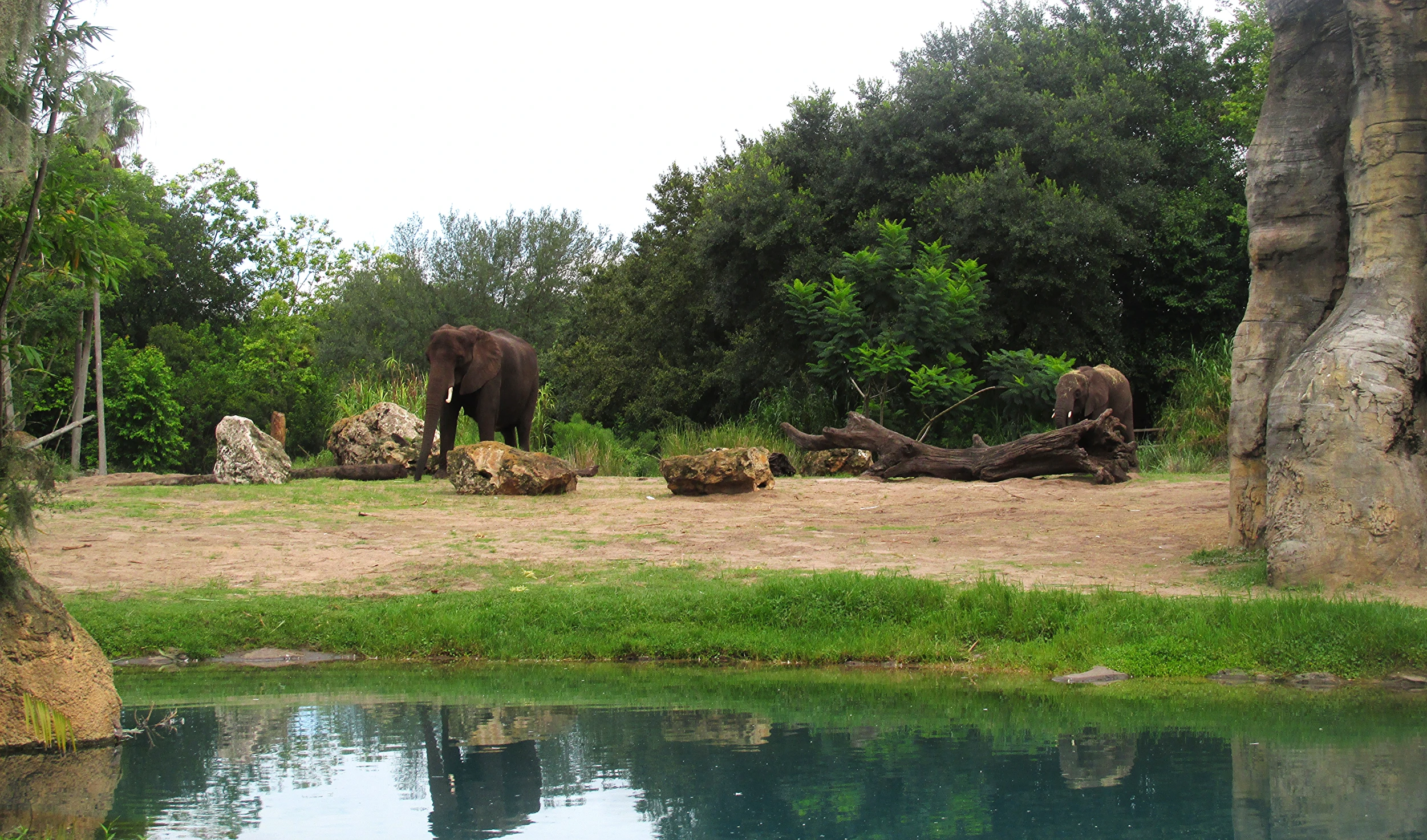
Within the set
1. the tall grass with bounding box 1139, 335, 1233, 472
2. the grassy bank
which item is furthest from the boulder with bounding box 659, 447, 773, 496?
the tall grass with bounding box 1139, 335, 1233, 472

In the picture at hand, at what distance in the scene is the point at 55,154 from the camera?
591 centimetres

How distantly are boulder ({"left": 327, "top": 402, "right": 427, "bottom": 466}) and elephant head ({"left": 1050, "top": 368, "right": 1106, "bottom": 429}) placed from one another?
10.9 m

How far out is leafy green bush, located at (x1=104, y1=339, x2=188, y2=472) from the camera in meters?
31.0

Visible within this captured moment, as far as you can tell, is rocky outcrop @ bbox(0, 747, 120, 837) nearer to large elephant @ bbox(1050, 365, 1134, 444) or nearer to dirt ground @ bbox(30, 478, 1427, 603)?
dirt ground @ bbox(30, 478, 1427, 603)

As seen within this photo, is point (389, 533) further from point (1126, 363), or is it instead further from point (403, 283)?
point (403, 283)

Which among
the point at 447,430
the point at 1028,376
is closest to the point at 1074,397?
the point at 1028,376

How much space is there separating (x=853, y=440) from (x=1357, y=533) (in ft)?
31.3

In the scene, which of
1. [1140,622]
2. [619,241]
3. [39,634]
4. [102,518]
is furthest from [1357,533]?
[619,241]

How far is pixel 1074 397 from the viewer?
1962cm

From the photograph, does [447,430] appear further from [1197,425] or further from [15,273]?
[15,273]

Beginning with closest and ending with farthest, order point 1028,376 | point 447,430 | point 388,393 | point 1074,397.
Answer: point 447,430 → point 1074,397 → point 1028,376 → point 388,393

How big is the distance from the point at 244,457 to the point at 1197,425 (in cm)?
1625

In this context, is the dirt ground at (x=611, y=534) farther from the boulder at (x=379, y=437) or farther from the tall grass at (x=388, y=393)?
the tall grass at (x=388, y=393)

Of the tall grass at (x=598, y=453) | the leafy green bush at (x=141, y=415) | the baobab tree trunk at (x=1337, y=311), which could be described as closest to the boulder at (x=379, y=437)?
the tall grass at (x=598, y=453)
